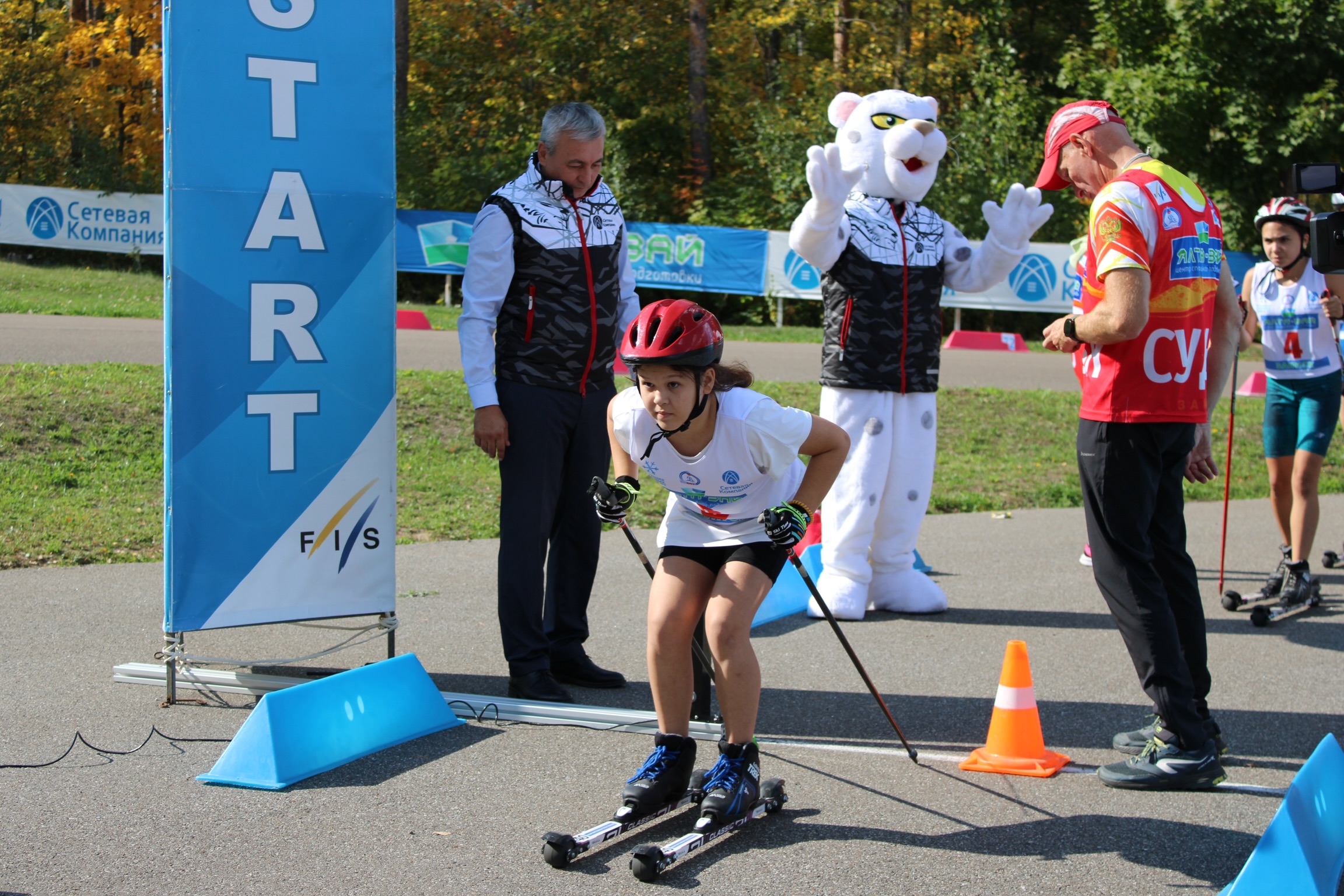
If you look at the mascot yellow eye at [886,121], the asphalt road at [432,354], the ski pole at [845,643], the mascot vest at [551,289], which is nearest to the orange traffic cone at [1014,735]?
the ski pole at [845,643]

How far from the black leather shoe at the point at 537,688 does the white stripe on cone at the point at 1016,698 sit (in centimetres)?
173

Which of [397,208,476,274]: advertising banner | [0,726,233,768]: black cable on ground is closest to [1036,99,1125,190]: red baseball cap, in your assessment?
[0,726,233,768]: black cable on ground

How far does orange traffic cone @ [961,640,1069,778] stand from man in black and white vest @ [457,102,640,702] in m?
1.69

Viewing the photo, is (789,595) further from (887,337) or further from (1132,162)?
(1132,162)

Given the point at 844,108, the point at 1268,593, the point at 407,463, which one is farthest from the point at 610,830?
the point at 407,463

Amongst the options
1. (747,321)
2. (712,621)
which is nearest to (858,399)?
(712,621)

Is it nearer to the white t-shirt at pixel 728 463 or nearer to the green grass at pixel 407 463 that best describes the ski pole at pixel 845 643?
the white t-shirt at pixel 728 463

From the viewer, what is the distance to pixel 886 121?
7.33 meters

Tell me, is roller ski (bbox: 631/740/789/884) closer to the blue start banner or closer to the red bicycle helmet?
the red bicycle helmet

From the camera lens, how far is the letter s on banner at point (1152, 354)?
13.8 feet

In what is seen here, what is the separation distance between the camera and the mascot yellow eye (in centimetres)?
729

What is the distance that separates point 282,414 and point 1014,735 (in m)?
3.03

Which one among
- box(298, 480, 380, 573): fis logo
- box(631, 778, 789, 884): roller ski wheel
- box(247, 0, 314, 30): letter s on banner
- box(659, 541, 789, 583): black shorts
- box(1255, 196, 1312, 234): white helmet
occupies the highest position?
box(247, 0, 314, 30): letter s on banner

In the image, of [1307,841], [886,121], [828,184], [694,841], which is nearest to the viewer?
[1307,841]
